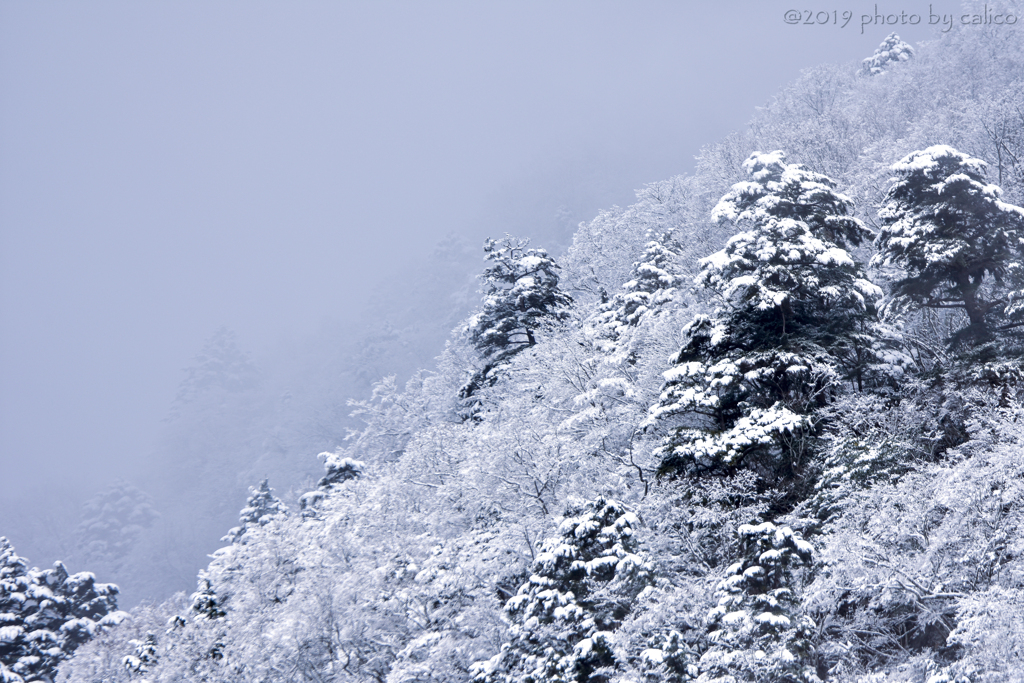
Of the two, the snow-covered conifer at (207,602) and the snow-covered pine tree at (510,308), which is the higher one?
the snow-covered pine tree at (510,308)

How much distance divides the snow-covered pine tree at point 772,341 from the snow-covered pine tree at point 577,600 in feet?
8.67

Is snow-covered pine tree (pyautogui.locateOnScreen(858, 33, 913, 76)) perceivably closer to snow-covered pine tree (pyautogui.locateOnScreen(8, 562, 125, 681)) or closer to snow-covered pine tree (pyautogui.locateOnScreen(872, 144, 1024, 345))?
snow-covered pine tree (pyautogui.locateOnScreen(872, 144, 1024, 345))

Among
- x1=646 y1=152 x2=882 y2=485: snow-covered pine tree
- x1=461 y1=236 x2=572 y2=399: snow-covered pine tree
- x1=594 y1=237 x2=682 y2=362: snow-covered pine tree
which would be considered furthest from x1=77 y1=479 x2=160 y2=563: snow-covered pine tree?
x1=646 y1=152 x2=882 y2=485: snow-covered pine tree

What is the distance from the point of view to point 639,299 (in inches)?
1019

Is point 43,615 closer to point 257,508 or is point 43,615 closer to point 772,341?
point 257,508

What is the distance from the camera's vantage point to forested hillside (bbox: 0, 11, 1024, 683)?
12.0m

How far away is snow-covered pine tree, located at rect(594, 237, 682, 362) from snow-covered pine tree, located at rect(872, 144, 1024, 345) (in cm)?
767

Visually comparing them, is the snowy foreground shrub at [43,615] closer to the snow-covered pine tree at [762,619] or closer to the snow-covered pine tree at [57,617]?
the snow-covered pine tree at [57,617]

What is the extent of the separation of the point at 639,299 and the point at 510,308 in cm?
617

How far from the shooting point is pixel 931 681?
1031 cm

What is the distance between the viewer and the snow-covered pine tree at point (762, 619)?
11.6 meters

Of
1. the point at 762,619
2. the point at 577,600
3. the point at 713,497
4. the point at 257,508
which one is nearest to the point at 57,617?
the point at 257,508

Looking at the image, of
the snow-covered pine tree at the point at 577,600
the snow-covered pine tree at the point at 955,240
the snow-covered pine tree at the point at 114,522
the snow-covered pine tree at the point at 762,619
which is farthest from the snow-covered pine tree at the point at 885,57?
A: the snow-covered pine tree at the point at 114,522

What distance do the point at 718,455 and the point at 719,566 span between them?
7.89ft
